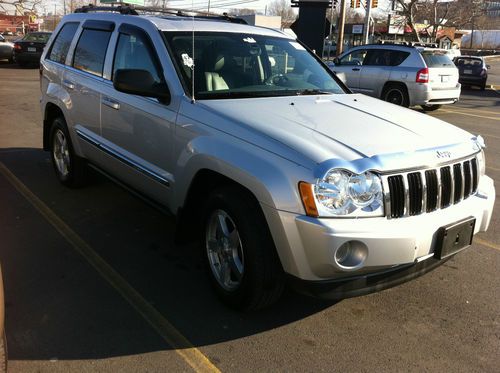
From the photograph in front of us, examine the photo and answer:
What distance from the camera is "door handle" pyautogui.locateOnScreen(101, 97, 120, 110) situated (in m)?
4.35

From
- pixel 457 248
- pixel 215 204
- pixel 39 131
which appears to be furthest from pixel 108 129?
pixel 39 131

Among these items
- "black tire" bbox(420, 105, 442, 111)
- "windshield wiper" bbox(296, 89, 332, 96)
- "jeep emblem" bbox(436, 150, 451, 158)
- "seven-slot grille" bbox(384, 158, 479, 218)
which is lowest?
"black tire" bbox(420, 105, 442, 111)

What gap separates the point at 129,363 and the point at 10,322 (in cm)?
92

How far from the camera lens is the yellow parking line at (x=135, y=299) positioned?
2885 mm

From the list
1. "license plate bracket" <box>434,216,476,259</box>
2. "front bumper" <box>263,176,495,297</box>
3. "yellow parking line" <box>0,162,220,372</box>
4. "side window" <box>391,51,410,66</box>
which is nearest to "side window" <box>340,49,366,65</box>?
"side window" <box>391,51,410,66</box>

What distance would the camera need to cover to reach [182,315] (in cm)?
330

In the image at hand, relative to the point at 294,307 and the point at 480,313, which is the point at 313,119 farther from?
the point at 480,313

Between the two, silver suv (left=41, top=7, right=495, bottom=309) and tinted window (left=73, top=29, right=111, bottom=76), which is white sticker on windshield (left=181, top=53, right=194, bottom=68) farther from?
tinted window (left=73, top=29, right=111, bottom=76)

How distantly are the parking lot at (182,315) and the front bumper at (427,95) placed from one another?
331 inches

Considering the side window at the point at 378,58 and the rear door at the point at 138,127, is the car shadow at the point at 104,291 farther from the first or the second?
the side window at the point at 378,58

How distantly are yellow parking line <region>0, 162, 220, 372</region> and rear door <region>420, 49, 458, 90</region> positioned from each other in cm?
1037

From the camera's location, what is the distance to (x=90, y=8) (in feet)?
18.8

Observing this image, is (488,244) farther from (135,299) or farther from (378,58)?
(378,58)

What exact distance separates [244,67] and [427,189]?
1.87 meters
